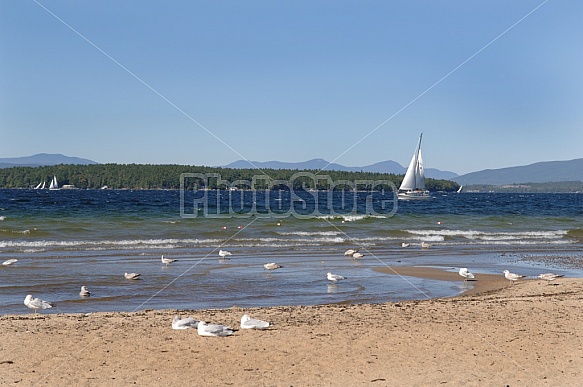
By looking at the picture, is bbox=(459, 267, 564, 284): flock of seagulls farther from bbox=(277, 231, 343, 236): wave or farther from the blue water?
bbox=(277, 231, 343, 236): wave

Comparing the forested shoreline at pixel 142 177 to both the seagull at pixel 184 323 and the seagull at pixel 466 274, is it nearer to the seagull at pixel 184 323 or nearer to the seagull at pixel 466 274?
the seagull at pixel 466 274

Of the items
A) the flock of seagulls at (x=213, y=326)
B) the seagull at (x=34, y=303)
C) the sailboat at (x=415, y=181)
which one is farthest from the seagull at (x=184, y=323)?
the sailboat at (x=415, y=181)

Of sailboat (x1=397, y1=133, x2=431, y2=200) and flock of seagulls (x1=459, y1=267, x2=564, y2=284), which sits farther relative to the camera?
sailboat (x1=397, y1=133, x2=431, y2=200)

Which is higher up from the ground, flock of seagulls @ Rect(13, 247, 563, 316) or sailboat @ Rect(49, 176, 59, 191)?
sailboat @ Rect(49, 176, 59, 191)

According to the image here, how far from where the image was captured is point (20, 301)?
14.9 m

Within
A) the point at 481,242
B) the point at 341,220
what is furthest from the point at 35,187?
the point at 481,242

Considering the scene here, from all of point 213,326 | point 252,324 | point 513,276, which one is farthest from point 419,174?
point 213,326

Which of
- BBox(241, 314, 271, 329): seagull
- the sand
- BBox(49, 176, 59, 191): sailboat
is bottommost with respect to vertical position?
the sand

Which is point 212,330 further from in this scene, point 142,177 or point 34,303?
point 142,177

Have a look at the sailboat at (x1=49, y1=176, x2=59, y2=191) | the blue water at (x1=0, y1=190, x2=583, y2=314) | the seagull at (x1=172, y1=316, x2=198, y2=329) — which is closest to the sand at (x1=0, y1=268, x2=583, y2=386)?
the seagull at (x1=172, y1=316, x2=198, y2=329)

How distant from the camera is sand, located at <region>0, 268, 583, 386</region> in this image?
8.44m

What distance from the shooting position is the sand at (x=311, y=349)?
8438 mm

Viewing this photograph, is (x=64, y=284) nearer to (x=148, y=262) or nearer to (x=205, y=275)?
(x=205, y=275)

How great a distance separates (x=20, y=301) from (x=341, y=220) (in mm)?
35746
